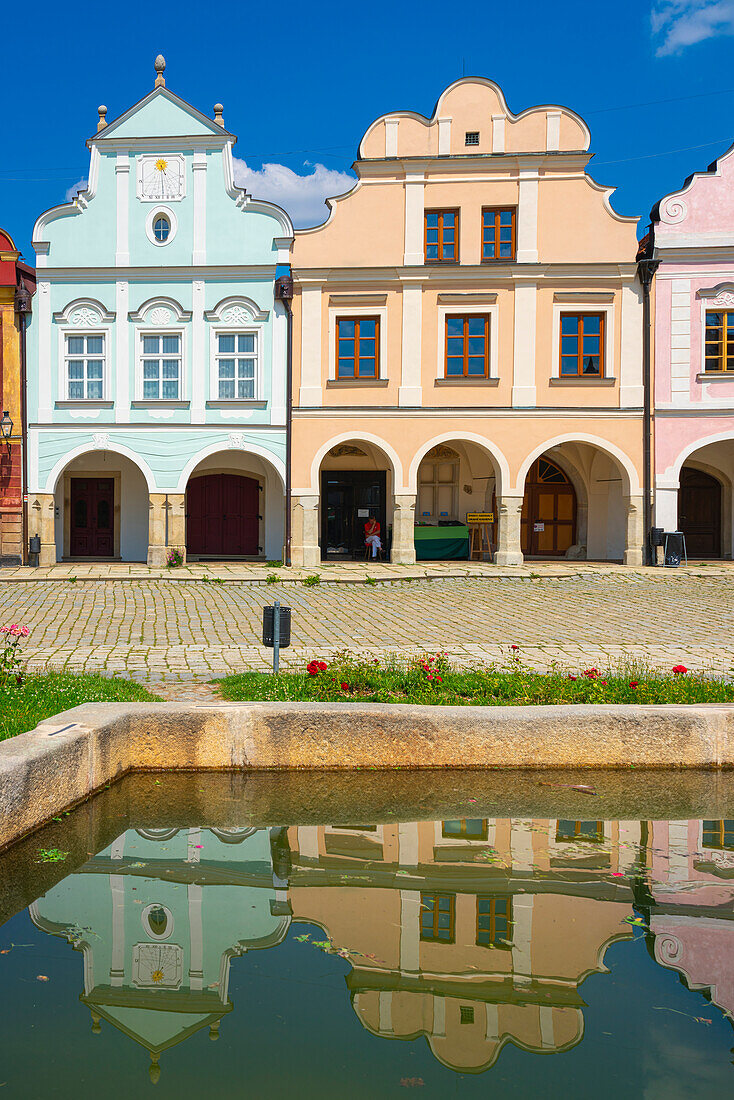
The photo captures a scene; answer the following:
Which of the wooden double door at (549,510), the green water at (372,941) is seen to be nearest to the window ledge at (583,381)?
the wooden double door at (549,510)

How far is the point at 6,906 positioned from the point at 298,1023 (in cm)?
163

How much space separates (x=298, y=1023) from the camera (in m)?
3.28

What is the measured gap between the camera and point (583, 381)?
2212cm

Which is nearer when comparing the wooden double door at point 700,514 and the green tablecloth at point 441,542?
the green tablecloth at point 441,542

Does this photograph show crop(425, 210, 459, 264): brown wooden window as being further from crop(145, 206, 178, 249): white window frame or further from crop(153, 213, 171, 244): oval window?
crop(153, 213, 171, 244): oval window

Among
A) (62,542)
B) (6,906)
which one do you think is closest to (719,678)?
(6,906)

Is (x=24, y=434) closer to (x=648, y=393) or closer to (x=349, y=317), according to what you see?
(x=349, y=317)

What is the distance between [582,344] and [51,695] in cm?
1872

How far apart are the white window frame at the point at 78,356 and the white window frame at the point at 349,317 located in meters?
5.65

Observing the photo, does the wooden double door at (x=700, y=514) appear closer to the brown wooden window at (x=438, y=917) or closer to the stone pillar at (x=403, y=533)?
the stone pillar at (x=403, y=533)

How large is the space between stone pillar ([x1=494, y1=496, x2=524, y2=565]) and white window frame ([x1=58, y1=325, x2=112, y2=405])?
10.5 m

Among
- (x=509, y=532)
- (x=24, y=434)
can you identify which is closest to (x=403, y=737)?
(x=509, y=532)

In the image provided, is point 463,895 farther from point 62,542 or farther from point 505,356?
point 62,542

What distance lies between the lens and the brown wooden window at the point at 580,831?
512cm
